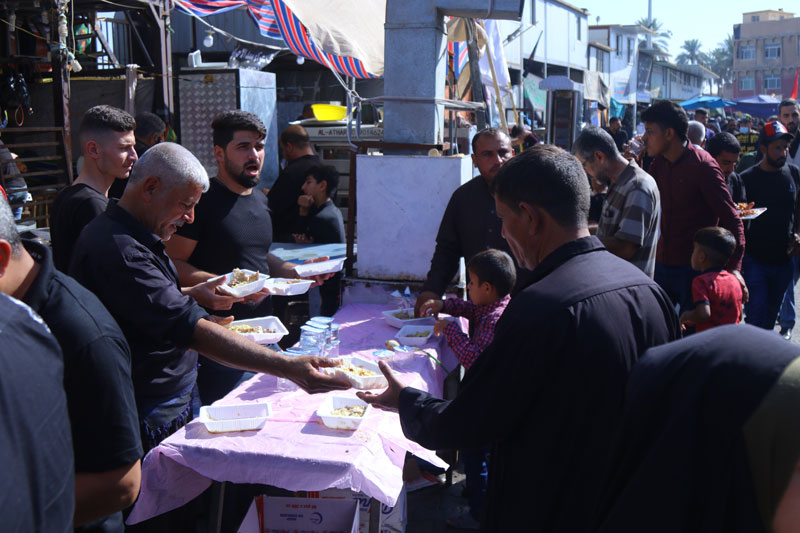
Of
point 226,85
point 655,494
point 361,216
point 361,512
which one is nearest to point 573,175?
point 655,494

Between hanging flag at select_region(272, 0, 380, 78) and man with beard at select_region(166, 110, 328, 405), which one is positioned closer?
man with beard at select_region(166, 110, 328, 405)

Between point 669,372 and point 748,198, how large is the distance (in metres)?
6.53

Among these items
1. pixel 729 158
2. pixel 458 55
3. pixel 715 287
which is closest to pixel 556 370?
pixel 715 287

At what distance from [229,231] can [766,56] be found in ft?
277

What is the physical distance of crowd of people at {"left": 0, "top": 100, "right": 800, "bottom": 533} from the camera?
1091 mm

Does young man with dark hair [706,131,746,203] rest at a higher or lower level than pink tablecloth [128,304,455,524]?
higher

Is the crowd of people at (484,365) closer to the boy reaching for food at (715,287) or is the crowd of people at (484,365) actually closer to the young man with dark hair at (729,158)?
the boy reaching for food at (715,287)

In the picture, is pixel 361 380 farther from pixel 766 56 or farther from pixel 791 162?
pixel 766 56

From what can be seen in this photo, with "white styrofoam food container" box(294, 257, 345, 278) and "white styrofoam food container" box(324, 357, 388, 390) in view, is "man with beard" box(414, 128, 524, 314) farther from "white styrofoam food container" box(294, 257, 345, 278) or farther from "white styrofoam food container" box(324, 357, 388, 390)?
"white styrofoam food container" box(324, 357, 388, 390)

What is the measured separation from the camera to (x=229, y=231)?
155 inches

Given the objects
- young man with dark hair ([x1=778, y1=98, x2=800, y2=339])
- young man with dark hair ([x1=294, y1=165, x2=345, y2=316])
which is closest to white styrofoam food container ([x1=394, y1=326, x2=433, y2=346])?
young man with dark hair ([x1=294, y1=165, x2=345, y2=316])

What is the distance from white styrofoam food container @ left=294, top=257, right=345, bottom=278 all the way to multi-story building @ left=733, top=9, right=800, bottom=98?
7787 cm

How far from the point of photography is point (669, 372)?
1150 millimetres

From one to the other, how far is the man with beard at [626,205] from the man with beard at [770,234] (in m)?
2.92
